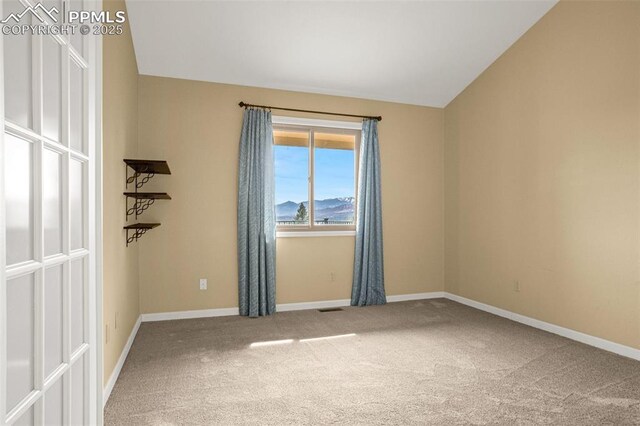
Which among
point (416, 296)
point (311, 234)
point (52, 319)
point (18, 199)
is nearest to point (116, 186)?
point (52, 319)

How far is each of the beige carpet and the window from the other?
1308 millimetres

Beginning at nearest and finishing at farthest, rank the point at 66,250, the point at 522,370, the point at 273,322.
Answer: the point at 66,250 < the point at 522,370 < the point at 273,322

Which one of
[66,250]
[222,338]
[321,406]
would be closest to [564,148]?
[321,406]

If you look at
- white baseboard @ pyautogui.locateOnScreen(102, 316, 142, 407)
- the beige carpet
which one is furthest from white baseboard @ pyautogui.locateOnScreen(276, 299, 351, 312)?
white baseboard @ pyautogui.locateOnScreen(102, 316, 142, 407)

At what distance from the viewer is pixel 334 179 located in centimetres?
463

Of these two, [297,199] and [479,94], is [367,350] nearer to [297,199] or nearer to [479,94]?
[297,199]

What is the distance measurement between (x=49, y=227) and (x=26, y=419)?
A: 0.61m

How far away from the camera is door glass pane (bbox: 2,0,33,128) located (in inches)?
39.9

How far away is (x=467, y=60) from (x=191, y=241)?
3695mm

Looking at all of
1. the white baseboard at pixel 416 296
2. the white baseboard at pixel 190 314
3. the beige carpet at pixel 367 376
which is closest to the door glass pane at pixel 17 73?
the beige carpet at pixel 367 376

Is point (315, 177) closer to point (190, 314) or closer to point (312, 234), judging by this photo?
point (312, 234)

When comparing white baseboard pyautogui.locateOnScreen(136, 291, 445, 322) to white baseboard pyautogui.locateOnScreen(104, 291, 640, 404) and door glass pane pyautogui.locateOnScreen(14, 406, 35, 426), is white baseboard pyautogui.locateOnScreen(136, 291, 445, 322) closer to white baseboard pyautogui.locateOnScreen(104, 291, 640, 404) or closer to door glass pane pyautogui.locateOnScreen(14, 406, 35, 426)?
white baseboard pyautogui.locateOnScreen(104, 291, 640, 404)

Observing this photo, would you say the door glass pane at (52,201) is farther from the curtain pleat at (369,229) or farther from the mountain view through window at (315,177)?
the curtain pleat at (369,229)

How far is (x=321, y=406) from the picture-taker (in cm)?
212
